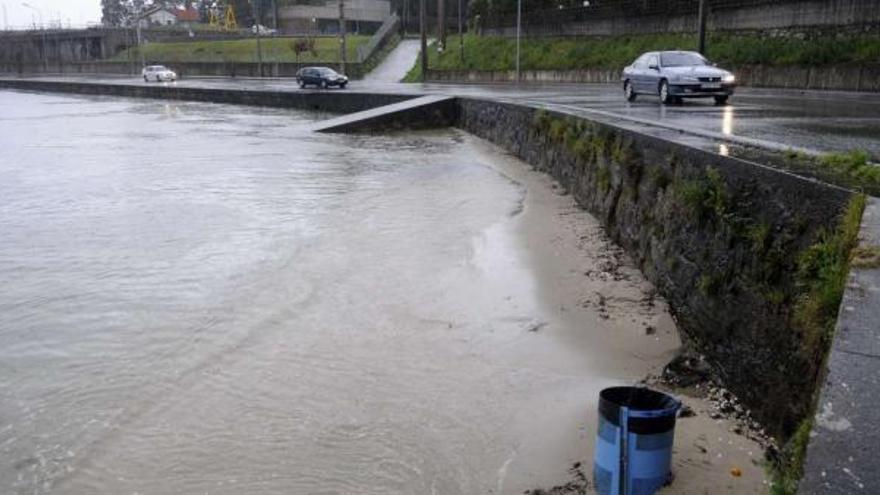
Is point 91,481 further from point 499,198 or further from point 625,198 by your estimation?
point 499,198

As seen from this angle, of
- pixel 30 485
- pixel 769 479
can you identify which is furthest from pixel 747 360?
pixel 30 485

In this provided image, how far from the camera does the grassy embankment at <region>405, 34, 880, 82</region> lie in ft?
97.7

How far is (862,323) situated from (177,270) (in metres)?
9.91

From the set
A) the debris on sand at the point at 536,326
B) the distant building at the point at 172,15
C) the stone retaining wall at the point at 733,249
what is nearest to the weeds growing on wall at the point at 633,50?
the stone retaining wall at the point at 733,249

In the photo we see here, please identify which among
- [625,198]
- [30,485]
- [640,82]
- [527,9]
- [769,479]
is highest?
[527,9]

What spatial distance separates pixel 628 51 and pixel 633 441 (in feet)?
145

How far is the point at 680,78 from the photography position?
69.6 feet

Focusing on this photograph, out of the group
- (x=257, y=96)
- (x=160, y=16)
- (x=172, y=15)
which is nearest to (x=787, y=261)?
(x=257, y=96)

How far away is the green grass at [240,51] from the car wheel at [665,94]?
55210 mm

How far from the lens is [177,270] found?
11820 millimetres

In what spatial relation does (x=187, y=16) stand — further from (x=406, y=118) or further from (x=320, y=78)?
(x=406, y=118)

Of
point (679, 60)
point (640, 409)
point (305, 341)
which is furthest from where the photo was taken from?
point (679, 60)

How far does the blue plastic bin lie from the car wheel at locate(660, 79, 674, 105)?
18.1 meters

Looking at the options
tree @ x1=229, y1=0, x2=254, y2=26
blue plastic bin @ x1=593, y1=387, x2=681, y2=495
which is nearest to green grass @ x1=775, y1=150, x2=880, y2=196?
blue plastic bin @ x1=593, y1=387, x2=681, y2=495
